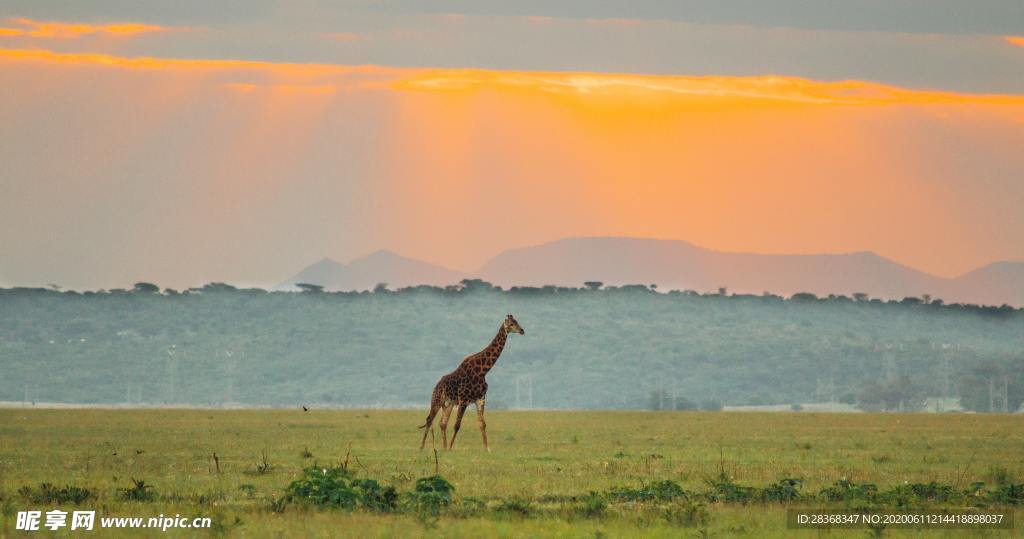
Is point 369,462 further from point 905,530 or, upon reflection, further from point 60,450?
point 905,530

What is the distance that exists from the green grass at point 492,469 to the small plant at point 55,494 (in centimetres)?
31

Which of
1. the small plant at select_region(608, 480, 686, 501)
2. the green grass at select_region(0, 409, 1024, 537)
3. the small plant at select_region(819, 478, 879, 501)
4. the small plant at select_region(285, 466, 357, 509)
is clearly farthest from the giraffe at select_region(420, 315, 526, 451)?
the small plant at select_region(285, 466, 357, 509)

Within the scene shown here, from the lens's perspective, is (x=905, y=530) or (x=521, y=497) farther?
(x=521, y=497)

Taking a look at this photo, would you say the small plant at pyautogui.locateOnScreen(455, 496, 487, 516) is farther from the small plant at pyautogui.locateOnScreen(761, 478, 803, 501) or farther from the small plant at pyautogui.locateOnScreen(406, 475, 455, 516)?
the small plant at pyautogui.locateOnScreen(761, 478, 803, 501)

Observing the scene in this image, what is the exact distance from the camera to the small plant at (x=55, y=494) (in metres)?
33.4

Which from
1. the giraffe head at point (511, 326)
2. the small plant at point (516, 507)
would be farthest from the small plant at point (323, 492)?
the giraffe head at point (511, 326)

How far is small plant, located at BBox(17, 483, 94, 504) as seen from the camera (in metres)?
33.4

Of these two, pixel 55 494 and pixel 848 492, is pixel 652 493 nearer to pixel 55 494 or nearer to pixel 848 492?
pixel 848 492

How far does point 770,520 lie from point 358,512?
7834 mm

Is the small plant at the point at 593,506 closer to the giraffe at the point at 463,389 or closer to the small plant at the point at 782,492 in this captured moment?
the small plant at the point at 782,492

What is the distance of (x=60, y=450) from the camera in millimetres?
53531

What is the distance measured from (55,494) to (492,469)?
40.5 ft

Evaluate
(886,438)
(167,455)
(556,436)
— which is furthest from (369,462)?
(886,438)

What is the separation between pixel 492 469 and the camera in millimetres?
42656
